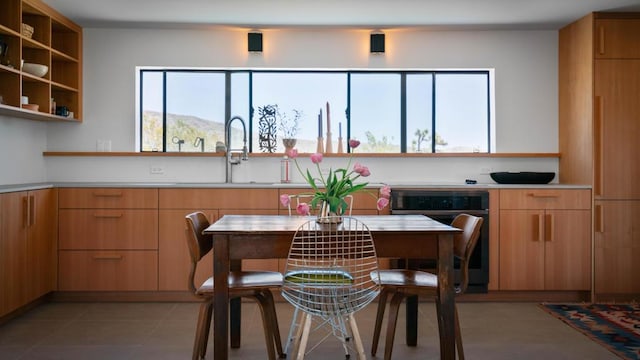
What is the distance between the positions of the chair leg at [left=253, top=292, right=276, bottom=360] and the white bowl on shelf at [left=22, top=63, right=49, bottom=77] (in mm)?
2575

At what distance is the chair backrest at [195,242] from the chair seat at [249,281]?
0.07 metres

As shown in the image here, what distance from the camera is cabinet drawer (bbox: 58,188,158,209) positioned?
164 inches

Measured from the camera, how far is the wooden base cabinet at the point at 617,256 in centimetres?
425

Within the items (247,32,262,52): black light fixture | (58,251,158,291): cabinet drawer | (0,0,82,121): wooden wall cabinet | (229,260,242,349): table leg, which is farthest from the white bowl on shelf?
(229,260,242,349): table leg

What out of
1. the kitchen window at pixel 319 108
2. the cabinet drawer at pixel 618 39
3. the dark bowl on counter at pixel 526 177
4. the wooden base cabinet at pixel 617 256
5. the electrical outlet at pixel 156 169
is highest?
the cabinet drawer at pixel 618 39

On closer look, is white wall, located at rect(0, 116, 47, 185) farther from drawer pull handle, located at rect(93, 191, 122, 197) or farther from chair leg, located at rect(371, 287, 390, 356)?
chair leg, located at rect(371, 287, 390, 356)

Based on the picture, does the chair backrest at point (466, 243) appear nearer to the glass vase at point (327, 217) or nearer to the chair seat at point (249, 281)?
the glass vase at point (327, 217)

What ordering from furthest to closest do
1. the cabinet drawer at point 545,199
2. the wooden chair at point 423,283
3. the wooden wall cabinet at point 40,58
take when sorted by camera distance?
the cabinet drawer at point 545,199 → the wooden wall cabinet at point 40,58 → the wooden chair at point 423,283

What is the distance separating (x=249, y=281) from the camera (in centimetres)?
278

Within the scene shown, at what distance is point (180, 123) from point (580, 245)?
355cm

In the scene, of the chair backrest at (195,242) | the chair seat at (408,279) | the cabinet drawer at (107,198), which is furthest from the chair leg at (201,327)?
the cabinet drawer at (107,198)

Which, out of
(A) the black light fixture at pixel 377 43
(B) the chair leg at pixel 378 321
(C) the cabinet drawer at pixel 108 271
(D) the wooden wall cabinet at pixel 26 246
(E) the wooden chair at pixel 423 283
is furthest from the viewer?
(A) the black light fixture at pixel 377 43

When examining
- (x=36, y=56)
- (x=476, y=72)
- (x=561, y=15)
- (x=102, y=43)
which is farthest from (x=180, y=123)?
(x=561, y=15)

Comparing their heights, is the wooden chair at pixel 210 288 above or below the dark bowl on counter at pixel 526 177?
below
